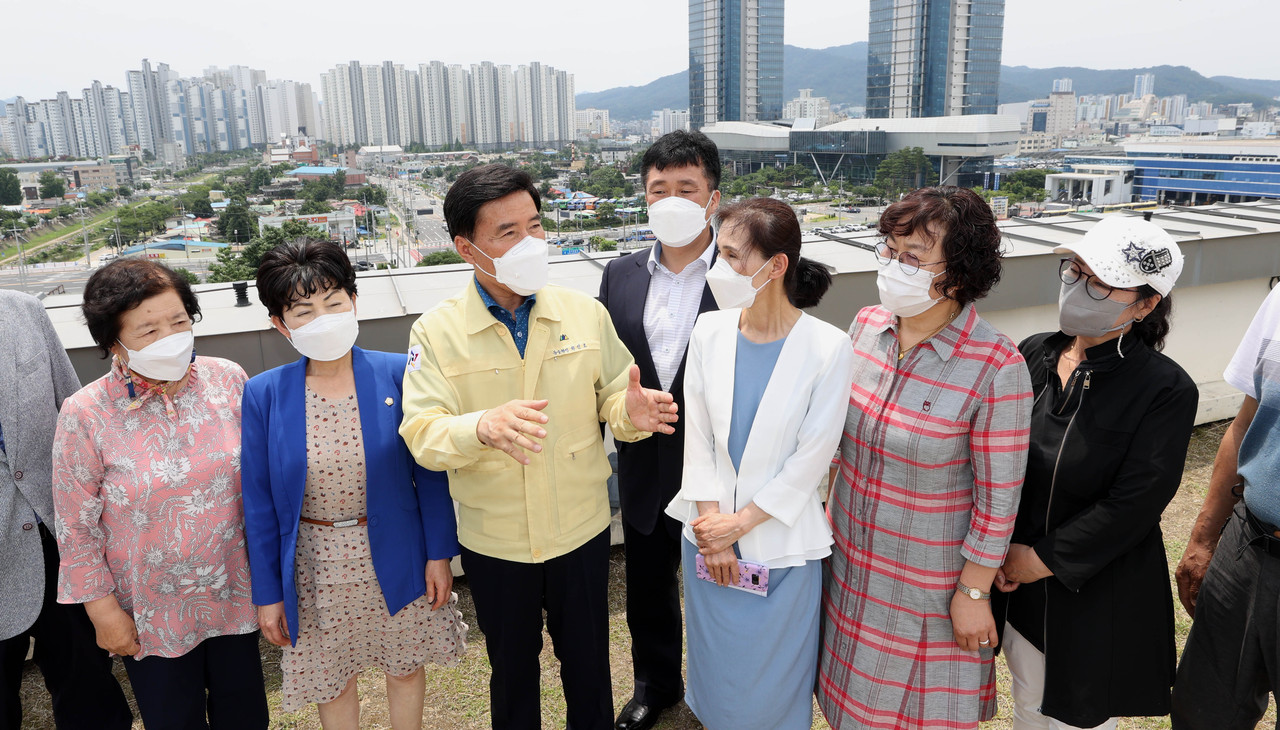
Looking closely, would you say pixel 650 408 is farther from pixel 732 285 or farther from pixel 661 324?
pixel 661 324

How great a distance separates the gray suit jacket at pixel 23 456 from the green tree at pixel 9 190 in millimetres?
51649

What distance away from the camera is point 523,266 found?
1.86 metres

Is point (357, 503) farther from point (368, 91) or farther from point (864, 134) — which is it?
point (368, 91)

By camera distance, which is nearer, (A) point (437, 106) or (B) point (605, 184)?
(B) point (605, 184)

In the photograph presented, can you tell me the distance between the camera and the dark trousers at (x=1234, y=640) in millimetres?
1670

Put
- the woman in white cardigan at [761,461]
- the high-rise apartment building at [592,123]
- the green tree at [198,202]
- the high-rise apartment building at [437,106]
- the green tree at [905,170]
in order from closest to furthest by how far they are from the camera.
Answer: the woman in white cardigan at [761,461] < the green tree at [198,202] < the green tree at [905,170] < the high-rise apartment building at [437,106] < the high-rise apartment building at [592,123]

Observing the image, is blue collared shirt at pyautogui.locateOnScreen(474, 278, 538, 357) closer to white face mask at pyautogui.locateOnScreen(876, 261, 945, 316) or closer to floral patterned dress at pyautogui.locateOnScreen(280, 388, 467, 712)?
floral patterned dress at pyautogui.locateOnScreen(280, 388, 467, 712)

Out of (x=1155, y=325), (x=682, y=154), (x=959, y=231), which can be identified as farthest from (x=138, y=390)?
(x=1155, y=325)

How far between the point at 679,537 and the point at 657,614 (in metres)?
0.36

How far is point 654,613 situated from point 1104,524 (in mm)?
1392

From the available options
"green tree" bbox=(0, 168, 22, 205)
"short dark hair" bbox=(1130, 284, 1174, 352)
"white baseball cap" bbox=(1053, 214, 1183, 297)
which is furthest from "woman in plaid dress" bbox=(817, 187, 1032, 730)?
"green tree" bbox=(0, 168, 22, 205)

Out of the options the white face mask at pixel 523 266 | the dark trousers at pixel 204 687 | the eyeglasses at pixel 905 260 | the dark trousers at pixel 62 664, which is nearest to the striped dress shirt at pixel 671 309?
the white face mask at pixel 523 266

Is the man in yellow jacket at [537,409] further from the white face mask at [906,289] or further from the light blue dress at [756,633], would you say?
the white face mask at [906,289]

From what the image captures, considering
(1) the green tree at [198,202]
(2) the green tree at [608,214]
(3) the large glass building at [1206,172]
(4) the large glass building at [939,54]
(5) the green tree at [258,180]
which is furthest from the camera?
(4) the large glass building at [939,54]
